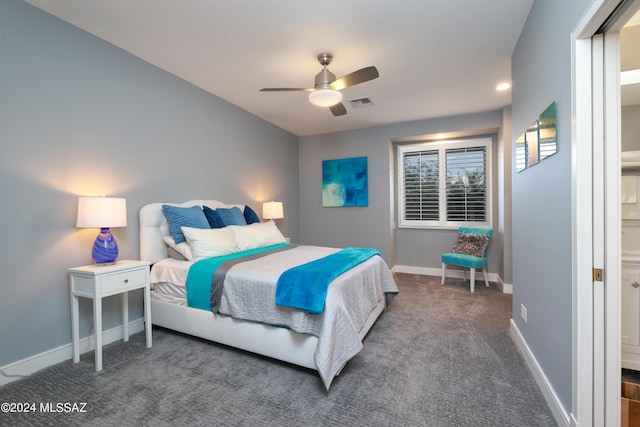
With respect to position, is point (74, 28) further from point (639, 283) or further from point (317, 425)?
point (639, 283)

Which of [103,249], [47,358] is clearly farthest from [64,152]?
[47,358]

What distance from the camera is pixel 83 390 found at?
183 centimetres

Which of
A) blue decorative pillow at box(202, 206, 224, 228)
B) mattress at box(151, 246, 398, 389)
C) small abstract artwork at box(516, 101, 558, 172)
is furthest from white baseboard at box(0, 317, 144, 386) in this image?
small abstract artwork at box(516, 101, 558, 172)

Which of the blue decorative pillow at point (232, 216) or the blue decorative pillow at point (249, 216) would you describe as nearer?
the blue decorative pillow at point (232, 216)

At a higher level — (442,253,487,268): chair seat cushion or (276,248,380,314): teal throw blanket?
(276,248,380,314): teal throw blanket

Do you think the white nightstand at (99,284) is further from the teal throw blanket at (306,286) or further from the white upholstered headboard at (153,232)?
the teal throw blanket at (306,286)

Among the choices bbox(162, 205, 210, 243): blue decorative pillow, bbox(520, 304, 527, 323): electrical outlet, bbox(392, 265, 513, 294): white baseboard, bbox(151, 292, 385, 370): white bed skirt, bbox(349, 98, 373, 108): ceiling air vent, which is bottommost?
bbox(392, 265, 513, 294): white baseboard

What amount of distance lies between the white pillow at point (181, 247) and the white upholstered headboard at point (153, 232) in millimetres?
88

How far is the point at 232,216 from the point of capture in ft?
11.6

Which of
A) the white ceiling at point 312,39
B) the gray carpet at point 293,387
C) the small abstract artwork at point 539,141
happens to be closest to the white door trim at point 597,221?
the small abstract artwork at point 539,141

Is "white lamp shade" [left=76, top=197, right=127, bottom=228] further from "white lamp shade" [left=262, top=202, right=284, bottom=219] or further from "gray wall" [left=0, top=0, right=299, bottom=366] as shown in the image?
"white lamp shade" [left=262, top=202, right=284, bottom=219]

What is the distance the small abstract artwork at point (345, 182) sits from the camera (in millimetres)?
5043

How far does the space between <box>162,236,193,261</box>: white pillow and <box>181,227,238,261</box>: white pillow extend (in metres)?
0.05

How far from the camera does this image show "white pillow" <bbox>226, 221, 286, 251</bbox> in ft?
10.2
